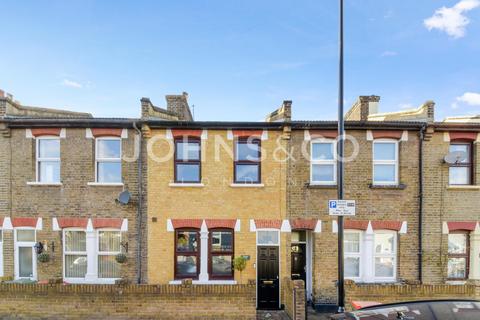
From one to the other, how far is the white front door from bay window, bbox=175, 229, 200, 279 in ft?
16.5

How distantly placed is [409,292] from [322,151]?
4.99m

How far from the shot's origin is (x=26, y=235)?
9828 millimetres

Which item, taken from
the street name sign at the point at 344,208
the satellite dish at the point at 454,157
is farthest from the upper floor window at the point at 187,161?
the satellite dish at the point at 454,157

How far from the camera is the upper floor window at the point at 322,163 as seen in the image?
998 cm

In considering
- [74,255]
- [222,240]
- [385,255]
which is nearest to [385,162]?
[385,255]

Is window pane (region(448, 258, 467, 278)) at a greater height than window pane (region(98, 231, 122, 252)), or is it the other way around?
window pane (region(98, 231, 122, 252))

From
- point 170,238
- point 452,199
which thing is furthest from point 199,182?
point 452,199

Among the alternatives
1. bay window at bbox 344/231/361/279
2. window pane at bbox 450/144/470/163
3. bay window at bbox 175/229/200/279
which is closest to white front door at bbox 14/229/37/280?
bay window at bbox 175/229/200/279

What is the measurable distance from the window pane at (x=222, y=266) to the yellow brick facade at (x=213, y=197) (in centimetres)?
37

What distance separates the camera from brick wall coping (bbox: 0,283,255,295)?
782 centimetres

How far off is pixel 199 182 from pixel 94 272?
478 cm

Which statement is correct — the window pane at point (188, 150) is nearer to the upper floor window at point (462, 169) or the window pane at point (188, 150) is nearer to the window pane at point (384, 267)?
the window pane at point (384, 267)

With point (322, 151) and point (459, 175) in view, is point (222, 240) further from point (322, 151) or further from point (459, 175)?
point (459, 175)

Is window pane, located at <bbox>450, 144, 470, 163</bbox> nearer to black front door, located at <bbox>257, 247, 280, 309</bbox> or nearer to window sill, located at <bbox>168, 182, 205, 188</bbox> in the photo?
black front door, located at <bbox>257, 247, 280, 309</bbox>
